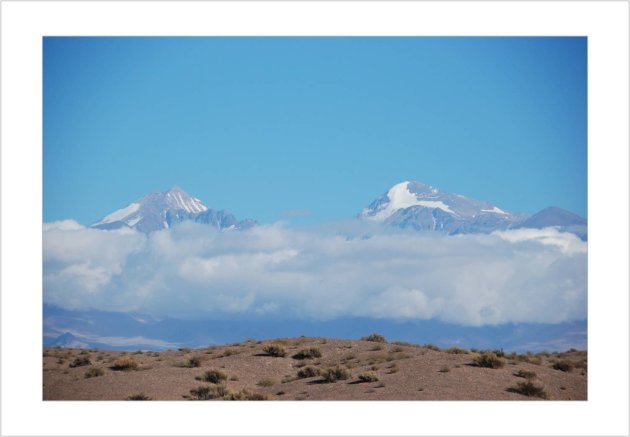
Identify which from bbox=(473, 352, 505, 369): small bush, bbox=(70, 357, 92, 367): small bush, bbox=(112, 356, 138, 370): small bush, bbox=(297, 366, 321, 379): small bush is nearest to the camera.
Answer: bbox=(473, 352, 505, 369): small bush

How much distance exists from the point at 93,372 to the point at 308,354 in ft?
36.5

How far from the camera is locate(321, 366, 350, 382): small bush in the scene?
32.8 metres

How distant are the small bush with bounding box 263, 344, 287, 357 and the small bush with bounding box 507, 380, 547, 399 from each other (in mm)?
13579

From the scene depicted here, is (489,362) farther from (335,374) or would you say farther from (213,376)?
(213,376)

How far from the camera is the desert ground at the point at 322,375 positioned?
96.9 ft

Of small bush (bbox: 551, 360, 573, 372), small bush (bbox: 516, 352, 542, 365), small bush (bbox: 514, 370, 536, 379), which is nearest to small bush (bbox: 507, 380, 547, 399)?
small bush (bbox: 514, 370, 536, 379)

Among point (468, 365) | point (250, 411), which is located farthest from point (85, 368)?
point (468, 365)

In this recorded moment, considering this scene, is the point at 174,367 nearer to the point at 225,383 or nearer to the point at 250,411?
the point at 225,383

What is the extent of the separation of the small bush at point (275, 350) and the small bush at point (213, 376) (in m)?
6.12

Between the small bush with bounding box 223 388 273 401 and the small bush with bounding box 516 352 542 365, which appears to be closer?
the small bush with bounding box 223 388 273 401

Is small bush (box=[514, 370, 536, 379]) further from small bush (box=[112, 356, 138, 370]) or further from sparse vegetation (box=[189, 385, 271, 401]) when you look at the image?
small bush (box=[112, 356, 138, 370])

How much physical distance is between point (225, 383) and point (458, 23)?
18805 millimetres

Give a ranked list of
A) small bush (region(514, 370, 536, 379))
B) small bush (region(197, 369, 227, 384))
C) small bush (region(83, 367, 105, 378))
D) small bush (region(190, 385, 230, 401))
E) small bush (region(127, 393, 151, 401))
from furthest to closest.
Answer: small bush (region(83, 367, 105, 378)), small bush (region(197, 369, 227, 384)), small bush (region(514, 370, 536, 379)), small bush (region(190, 385, 230, 401)), small bush (region(127, 393, 151, 401))

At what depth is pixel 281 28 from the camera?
105 ft
